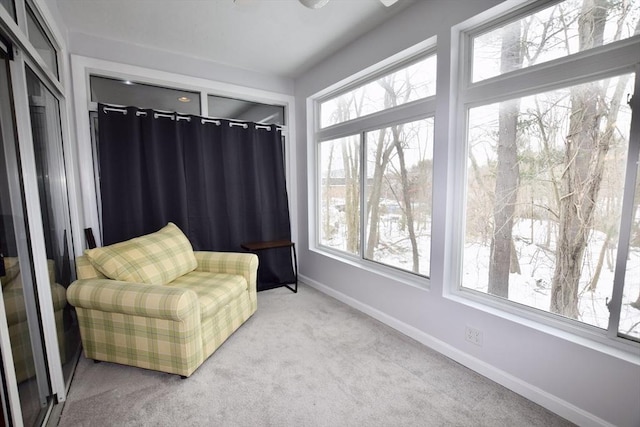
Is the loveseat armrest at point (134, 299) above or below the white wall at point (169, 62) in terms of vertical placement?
below

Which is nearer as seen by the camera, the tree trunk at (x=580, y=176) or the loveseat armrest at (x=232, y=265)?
the tree trunk at (x=580, y=176)

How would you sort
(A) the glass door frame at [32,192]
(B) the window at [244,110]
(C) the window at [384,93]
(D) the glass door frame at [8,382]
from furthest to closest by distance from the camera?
(B) the window at [244,110] < (C) the window at [384,93] < (A) the glass door frame at [32,192] < (D) the glass door frame at [8,382]

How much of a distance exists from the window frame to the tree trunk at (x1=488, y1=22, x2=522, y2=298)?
487 millimetres

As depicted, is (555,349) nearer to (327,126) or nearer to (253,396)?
(253,396)

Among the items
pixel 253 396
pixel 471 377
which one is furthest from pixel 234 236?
pixel 471 377

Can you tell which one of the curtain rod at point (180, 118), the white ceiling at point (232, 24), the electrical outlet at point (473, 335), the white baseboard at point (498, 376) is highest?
the white ceiling at point (232, 24)

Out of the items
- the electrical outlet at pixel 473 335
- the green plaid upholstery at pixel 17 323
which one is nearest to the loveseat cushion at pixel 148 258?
the green plaid upholstery at pixel 17 323

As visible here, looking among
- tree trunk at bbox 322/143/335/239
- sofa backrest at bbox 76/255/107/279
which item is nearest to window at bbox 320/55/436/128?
tree trunk at bbox 322/143/335/239

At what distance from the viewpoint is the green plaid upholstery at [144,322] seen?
1.83m

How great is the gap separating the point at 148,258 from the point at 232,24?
2031 millimetres

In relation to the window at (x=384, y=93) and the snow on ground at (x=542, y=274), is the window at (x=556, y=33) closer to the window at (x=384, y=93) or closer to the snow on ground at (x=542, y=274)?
the window at (x=384, y=93)

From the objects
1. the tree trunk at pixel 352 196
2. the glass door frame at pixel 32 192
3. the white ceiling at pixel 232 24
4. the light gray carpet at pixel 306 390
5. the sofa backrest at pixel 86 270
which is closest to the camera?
→ the glass door frame at pixel 32 192

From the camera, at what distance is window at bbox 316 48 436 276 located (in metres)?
2.45

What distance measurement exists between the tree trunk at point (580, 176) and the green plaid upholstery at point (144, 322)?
2212 millimetres
